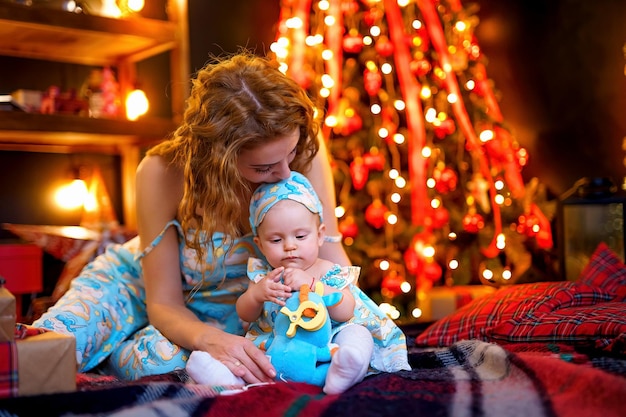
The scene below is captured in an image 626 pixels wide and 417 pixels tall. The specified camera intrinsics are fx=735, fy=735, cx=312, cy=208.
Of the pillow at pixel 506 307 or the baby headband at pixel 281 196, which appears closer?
the baby headband at pixel 281 196

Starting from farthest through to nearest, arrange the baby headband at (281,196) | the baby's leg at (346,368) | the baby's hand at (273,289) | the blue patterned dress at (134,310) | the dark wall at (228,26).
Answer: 1. the dark wall at (228,26)
2. the blue patterned dress at (134,310)
3. the baby headband at (281,196)
4. the baby's hand at (273,289)
5. the baby's leg at (346,368)

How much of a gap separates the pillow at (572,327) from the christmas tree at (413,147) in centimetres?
141

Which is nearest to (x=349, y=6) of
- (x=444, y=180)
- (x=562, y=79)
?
(x=444, y=180)

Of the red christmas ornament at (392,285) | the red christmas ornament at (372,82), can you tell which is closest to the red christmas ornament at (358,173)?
the red christmas ornament at (372,82)

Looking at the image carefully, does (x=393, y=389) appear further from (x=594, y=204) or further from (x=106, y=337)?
(x=594, y=204)

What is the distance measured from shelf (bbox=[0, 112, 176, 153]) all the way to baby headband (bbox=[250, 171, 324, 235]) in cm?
132

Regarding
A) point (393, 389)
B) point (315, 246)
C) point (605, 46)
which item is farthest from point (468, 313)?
point (605, 46)

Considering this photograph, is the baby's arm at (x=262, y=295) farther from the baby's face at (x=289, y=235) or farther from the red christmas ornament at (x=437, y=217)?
the red christmas ornament at (x=437, y=217)

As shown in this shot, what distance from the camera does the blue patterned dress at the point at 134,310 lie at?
1.92m

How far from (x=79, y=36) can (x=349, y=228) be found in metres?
1.52

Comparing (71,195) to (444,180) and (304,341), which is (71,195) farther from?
(304,341)

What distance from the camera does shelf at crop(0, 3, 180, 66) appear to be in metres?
3.09

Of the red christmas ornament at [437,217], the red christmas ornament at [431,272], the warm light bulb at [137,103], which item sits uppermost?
the warm light bulb at [137,103]

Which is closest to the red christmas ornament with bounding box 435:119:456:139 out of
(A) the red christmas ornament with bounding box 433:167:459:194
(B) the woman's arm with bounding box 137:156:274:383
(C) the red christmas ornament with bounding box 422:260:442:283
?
(A) the red christmas ornament with bounding box 433:167:459:194
